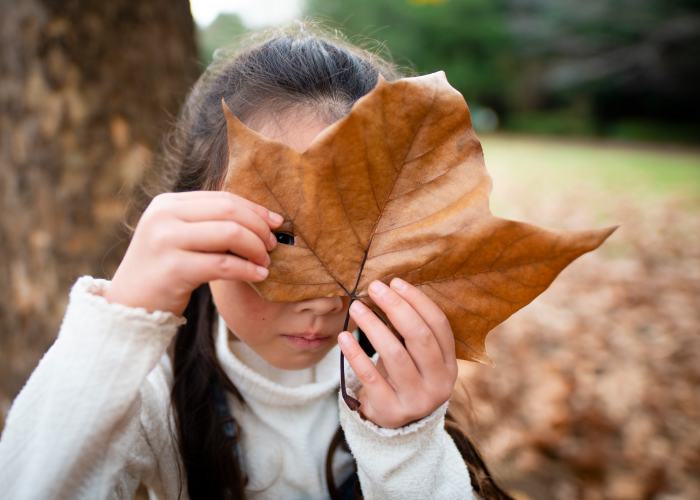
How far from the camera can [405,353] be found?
27.7 inches

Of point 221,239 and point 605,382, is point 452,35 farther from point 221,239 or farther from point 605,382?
point 221,239

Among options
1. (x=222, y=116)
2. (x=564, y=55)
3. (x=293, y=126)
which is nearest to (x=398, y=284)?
(x=293, y=126)

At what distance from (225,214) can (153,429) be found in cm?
67

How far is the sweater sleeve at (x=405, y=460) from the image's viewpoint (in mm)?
832

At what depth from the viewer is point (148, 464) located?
970mm

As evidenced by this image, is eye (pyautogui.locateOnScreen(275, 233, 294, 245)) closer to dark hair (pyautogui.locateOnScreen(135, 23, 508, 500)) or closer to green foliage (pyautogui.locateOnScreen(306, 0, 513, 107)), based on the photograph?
dark hair (pyautogui.locateOnScreen(135, 23, 508, 500))

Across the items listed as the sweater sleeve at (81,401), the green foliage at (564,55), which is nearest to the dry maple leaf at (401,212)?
the sweater sleeve at (81,401)

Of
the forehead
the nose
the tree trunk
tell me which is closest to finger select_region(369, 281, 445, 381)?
the nose

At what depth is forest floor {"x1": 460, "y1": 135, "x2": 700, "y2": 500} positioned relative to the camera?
1765 mm

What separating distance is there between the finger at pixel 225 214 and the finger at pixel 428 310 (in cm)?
22

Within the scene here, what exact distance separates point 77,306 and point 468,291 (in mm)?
643

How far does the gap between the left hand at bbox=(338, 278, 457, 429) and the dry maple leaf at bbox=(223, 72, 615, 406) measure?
0.02 m

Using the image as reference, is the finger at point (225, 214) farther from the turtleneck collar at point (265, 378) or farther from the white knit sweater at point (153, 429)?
the turtleneck collar at point (265, 378)

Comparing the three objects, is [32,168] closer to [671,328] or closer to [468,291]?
[468,291]
